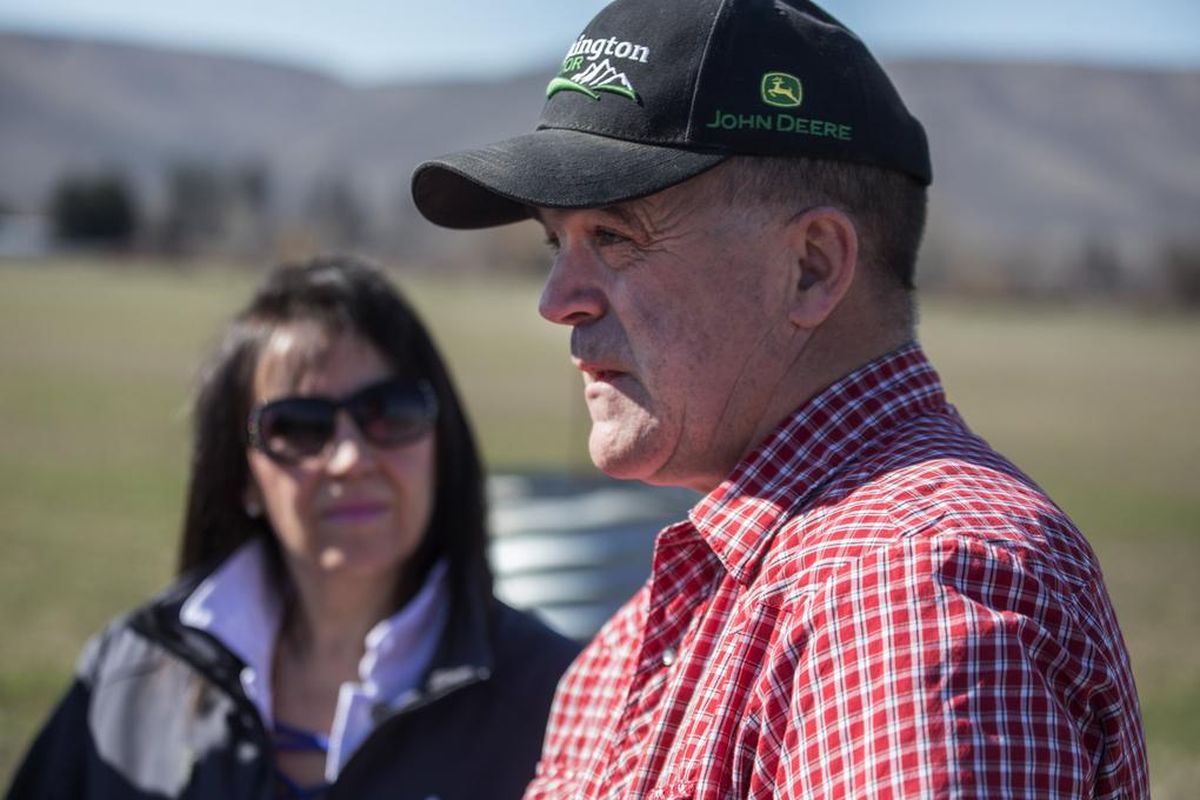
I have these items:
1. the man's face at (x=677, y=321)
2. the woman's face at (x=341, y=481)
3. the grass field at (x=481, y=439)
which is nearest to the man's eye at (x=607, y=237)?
the man's face at (x=677, y=321)

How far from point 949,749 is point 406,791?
1.52m

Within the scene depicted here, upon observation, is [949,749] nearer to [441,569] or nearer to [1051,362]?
[441,569]

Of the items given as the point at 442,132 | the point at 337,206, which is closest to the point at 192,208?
the point at 337,206

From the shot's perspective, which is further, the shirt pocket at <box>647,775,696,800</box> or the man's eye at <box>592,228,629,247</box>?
the man's eye at <box>592,228,629,247</box>

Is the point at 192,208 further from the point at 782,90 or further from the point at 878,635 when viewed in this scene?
the point at 878,635

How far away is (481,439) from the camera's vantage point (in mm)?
16281

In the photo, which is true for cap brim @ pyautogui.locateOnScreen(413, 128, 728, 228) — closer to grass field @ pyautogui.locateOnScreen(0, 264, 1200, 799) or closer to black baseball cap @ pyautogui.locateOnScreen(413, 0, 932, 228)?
black baseball cap @ pyautogui.locateOnScreen(413, 0, 932, 228)

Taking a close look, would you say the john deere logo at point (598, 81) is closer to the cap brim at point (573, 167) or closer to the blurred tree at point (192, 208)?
the cap brim at point (573, 167)

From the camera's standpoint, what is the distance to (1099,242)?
6359 cm

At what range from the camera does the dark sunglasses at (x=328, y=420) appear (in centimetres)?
268

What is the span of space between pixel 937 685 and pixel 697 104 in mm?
715

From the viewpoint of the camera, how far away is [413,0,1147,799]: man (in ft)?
3.90

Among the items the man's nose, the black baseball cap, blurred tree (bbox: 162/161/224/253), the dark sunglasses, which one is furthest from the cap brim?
blurred tree (bbox: 162/161/224/253)

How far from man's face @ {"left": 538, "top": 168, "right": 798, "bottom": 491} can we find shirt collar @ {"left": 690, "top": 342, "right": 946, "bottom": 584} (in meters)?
0.06
